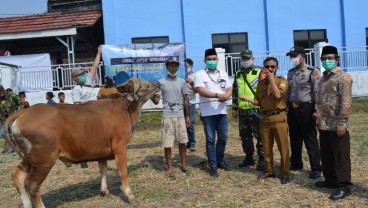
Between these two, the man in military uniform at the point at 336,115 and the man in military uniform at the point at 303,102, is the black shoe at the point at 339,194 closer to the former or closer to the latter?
the man in military uniform at the point at 336,115

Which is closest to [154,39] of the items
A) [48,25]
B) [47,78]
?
[48,25]

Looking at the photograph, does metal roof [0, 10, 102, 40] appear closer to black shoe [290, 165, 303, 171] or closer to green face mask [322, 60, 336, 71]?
black shoe [290, 165, 303, 171]

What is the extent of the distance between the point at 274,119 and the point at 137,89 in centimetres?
200

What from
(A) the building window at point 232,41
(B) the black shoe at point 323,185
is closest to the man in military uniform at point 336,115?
(B) the black shoe at point 323,185

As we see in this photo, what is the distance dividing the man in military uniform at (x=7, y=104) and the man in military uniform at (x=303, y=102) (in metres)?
7.05

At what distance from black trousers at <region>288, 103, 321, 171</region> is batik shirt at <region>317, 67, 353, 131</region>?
1.96ft

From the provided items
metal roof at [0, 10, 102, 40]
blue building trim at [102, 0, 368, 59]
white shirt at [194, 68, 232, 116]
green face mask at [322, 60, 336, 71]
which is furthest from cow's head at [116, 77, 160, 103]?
blue building trim at [102, 0, 368, 59]

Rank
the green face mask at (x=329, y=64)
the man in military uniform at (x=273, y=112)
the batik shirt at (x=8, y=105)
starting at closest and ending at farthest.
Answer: the green face mask at (x=329, y=64)
the man in military uniform at (x=273, y=112)
the batik shirt at (x=8, y=105)

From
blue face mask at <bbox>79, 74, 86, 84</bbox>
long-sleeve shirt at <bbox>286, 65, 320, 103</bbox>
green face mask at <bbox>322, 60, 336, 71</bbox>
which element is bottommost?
long-sleeve shirt at <bbox>286, 65, 320, 103</bbox>

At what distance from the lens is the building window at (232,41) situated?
707 inches

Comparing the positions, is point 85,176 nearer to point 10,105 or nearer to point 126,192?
point 126,192

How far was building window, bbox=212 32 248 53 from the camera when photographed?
58.9ft

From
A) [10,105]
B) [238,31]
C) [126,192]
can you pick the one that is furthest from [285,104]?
[238,31]

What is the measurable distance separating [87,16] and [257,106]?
12485 mm
